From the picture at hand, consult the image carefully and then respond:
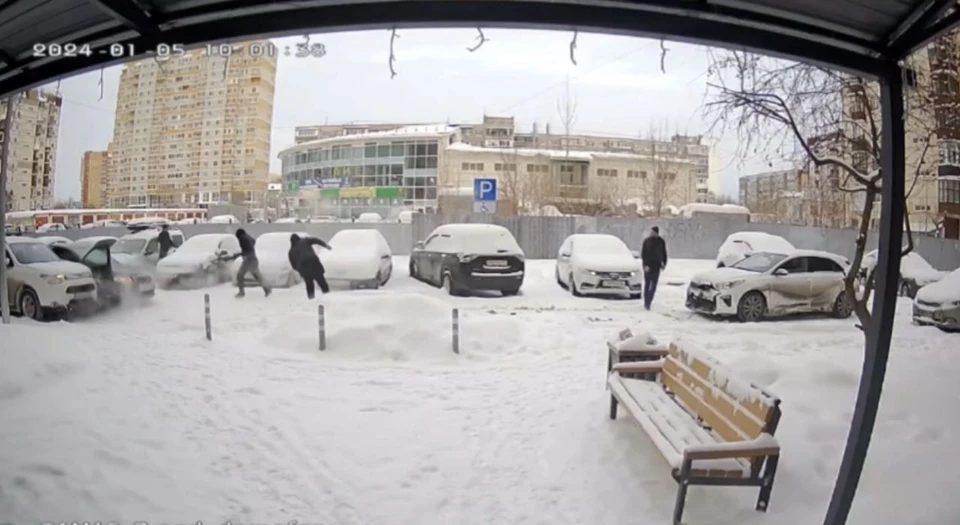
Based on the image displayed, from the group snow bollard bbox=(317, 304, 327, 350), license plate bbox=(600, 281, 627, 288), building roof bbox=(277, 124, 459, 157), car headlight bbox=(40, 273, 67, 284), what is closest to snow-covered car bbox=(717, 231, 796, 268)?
license plate bbox=(600, 281, 627, 288)

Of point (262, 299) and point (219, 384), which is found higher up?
point (262, 299)

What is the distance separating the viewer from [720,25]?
1.83 metres

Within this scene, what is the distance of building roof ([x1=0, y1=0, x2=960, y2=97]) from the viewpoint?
5.82 ft

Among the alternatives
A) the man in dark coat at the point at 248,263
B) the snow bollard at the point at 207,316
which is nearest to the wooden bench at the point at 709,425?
the snow bollard at the point at 207,316

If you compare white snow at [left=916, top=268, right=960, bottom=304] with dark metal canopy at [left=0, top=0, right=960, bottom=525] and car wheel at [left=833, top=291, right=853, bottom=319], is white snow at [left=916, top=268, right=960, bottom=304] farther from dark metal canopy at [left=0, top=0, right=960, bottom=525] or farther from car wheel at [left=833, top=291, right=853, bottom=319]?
dark metal canopy at [left=0, top=0, right=960, bottom=525]

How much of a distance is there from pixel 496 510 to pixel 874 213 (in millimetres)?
3581

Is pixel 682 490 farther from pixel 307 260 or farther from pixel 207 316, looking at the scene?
pixel 207 316

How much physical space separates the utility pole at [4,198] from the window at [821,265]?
23.8 feet

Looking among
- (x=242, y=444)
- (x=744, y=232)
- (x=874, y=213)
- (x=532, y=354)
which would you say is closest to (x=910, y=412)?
(x=874, y=213)

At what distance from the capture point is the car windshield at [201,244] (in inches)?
217

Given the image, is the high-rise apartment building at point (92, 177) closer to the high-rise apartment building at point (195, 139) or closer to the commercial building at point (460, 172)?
the high-rise apartment building at point (195, 139)

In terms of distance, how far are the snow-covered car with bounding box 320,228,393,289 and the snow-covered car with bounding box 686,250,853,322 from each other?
3867mm

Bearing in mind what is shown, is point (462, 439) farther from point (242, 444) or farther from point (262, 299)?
point (262, 299)

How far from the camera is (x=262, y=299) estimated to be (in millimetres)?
5805
